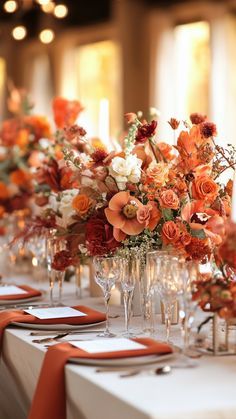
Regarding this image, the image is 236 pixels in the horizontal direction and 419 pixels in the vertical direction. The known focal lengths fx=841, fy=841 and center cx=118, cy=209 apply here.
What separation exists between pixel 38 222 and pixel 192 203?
97cm

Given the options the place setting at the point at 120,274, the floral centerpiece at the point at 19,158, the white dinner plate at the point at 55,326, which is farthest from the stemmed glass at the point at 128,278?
the floral centerpiece at the point at 19,158

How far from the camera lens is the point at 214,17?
7762mm

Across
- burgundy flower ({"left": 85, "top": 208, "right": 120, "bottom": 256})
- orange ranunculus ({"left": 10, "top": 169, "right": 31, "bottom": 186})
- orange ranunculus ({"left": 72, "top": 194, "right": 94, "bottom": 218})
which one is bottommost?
burgundy flower ({"left": 85, "top": 208, "right": 120, "bottom": 256})

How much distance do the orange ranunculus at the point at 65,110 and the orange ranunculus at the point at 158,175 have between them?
4.61 feet

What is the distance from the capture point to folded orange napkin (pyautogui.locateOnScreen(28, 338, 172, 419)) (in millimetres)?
2133

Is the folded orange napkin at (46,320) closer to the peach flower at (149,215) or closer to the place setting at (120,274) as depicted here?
the place setting at (120,274)

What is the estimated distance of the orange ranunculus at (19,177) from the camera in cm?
478

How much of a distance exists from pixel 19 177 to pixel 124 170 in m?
2.05

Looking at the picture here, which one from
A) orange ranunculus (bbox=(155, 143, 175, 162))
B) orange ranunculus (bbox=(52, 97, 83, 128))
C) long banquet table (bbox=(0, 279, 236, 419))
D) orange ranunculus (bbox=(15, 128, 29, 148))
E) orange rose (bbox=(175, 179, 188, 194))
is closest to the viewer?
long banquet table (bbox=(0, 279, 236, 419))

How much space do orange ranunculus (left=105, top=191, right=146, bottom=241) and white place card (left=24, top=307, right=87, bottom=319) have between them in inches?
11.6

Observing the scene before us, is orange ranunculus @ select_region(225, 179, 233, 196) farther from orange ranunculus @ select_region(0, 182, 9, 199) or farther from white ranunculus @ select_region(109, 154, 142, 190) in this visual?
orange ranunculus @ select_region(0, 182, 9, 199)

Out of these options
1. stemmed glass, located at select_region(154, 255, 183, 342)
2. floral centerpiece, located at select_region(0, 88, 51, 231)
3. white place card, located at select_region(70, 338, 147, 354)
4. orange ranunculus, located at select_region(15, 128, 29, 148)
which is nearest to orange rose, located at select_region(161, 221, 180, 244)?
stemmed glass, located at select_region(154, 255, 183, 342)

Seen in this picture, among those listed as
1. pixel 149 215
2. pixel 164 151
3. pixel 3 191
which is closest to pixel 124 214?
pixel 149 215

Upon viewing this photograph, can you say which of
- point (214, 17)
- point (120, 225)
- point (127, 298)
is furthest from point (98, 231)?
point (214, 17)
